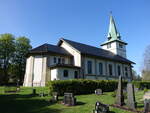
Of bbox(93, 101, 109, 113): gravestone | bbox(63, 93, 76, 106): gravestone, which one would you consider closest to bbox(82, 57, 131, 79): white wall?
bbox(63, 93, 76, 106): gravestone

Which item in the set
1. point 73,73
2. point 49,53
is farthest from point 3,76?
point 73,73

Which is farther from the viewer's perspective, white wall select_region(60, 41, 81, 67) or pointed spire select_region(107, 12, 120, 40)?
pointed spire select_region(107, 12, 120, 40)

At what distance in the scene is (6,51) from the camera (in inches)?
1836

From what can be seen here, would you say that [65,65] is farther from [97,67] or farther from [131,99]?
[131,99]

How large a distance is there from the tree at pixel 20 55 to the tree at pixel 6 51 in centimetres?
213

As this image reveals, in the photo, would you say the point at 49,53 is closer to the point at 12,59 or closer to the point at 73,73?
the point at 73,73

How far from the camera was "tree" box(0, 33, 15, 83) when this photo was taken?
4603 centimetres

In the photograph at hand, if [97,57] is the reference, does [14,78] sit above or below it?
below

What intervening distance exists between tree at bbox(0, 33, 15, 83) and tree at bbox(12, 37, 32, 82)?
213cm

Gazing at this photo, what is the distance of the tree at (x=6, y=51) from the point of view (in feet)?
151

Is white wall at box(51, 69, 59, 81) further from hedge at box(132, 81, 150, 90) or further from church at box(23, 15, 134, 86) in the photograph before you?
hedge at box(132, 81, 150, 90)

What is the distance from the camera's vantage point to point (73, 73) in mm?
28281

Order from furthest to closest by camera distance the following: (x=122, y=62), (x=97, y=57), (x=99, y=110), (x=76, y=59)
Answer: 1. (x=122, y=62)
2. (x=97, y=57)
3. (x=76, y=59)
4. (x=99, y=110)

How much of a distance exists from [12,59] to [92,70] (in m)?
29.7
